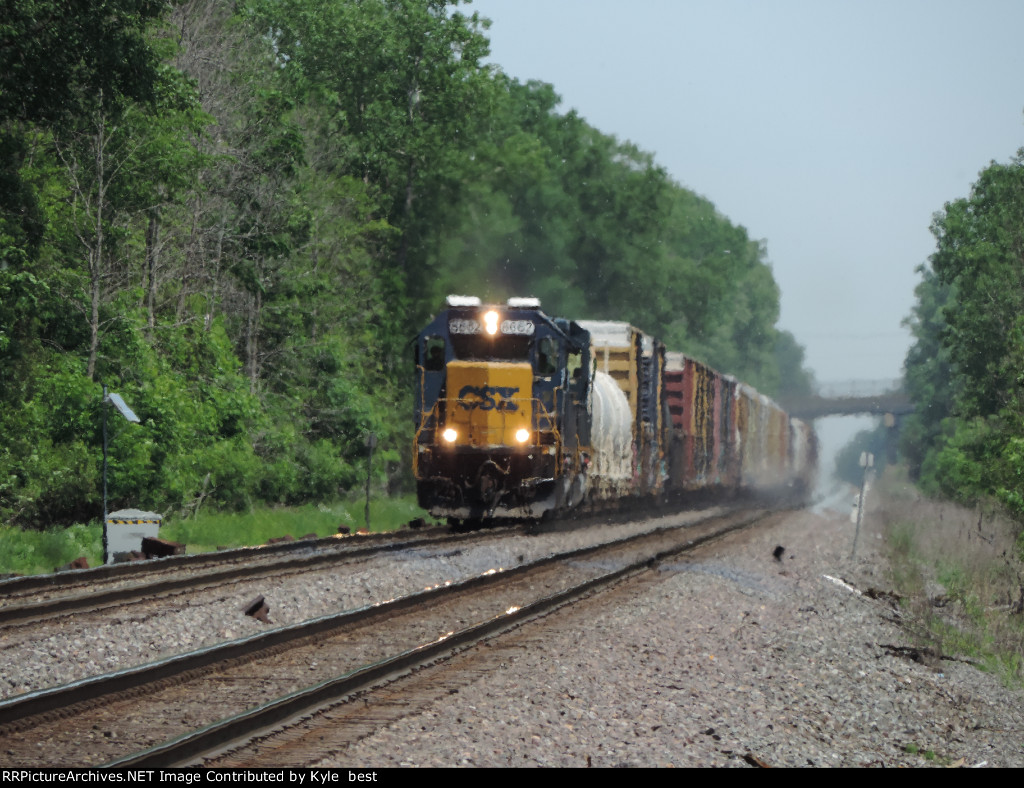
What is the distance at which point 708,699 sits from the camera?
838cm

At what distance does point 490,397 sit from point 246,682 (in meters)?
11.8

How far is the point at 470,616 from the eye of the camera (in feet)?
39.0

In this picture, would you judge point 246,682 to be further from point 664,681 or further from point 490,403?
point 490,403

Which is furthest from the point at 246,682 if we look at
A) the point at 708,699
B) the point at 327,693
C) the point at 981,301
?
the point at 981,301

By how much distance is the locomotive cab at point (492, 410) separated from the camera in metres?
19.9

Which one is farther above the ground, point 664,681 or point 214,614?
Result: point 214,614

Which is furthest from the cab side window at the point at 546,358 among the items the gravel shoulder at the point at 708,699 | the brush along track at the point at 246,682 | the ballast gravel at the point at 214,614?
the brush along track at the point at 246,682

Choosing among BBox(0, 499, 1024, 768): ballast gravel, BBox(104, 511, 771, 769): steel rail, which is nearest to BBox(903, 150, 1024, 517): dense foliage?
BBox(0, 499, 1024, 768): ballast gravel

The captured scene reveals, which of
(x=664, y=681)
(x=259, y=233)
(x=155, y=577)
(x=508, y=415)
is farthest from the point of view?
(x=259, y=233)

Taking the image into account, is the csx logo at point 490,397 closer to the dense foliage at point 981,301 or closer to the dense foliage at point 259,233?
the dense foliage at point 259,233

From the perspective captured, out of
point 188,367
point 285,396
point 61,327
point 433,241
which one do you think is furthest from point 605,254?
point 61,327

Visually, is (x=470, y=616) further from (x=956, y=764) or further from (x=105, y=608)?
(x=956, y=764)

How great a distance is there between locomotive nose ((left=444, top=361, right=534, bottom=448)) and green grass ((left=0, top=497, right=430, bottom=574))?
4.22 meters
